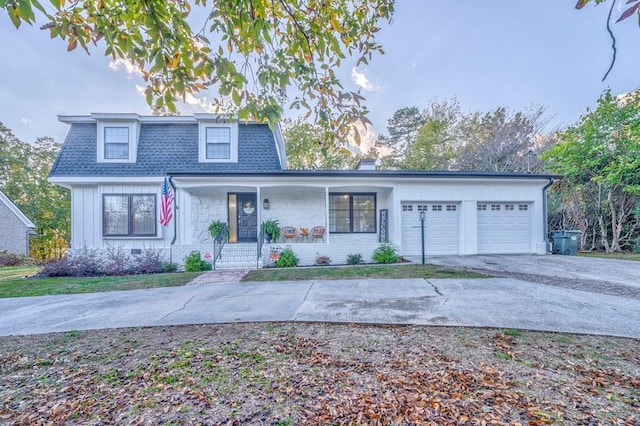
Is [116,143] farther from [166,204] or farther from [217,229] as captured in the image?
[217,229]

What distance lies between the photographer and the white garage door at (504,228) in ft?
34.0

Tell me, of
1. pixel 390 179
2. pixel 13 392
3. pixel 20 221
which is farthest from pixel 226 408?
pixel 20 221

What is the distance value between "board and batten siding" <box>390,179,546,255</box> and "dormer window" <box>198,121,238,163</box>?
260 inches

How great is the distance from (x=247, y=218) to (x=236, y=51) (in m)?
8.27

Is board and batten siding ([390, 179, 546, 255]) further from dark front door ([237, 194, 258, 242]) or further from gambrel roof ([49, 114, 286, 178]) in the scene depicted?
dark front door ([237, 194, 258, 242])

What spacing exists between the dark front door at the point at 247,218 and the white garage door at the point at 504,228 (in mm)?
8424

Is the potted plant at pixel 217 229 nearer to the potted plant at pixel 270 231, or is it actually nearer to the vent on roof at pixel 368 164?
the potted plant at pixel 270 231

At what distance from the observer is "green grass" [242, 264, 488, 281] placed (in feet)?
21.9

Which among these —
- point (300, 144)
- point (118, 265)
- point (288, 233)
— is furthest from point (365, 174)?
point (300, 144)

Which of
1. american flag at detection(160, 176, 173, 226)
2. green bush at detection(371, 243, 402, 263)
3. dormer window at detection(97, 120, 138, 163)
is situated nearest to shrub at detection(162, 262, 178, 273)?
american flag at detection(160, 176, 173, 226)

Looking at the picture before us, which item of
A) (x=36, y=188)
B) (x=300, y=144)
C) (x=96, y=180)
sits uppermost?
(x=300, y=144)

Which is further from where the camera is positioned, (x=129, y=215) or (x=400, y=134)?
(x=400, y=134)

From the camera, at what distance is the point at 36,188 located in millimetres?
20094

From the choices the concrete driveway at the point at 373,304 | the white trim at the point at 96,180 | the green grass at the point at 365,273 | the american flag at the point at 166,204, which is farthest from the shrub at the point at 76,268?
the green grass at the point at 365,273
